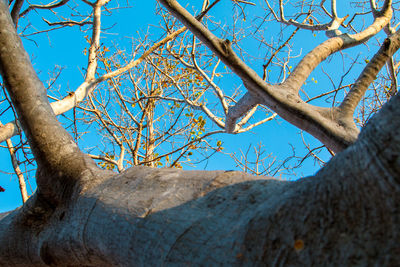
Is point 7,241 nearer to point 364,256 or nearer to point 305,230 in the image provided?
point 305,230

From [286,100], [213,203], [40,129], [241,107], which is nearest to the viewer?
[213,203]

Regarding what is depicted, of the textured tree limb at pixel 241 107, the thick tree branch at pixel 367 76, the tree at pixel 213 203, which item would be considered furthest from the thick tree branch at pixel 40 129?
the thick tree branch at pixel 367 76

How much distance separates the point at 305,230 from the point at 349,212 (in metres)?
0.10

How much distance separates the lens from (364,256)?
0.52 metres

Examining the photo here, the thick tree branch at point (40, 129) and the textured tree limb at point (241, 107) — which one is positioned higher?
the textured tree limb at point (241, 107)

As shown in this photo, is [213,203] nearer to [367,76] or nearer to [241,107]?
[367,76]

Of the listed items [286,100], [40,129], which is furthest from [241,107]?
[40,129]

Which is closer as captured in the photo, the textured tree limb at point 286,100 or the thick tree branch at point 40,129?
the thick tree branch at point 40,129

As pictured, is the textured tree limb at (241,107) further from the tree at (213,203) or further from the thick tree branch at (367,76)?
the thick tree branch at (367,76)

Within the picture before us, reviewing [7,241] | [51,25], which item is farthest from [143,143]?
[7,241]

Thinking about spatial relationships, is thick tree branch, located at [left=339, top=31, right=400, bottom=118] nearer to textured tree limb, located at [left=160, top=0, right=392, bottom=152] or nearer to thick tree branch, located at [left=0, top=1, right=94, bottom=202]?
textured tree limb, located at [left=160, top=0, right=392, bottom=152]

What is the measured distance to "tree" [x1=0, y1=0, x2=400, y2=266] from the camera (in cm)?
54

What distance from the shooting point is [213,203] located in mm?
A: 848

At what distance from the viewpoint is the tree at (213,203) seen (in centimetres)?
54
